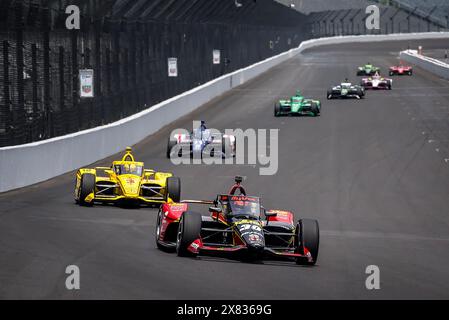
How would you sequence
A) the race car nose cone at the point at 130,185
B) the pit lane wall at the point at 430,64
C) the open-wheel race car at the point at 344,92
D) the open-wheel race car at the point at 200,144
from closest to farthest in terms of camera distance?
1. the race car nose cone at the point at 130,185
2. the open-wheel race car at the point at 200,144
3. the open-wheel race car at the point at 344,92
4. the pit lane wall at the point at 430,64

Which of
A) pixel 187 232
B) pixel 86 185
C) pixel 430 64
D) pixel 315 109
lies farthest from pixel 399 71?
pixel 187 232

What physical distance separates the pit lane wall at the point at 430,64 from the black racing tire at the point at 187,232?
61629 mm

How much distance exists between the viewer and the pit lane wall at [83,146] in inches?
981

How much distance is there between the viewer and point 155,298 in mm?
12305

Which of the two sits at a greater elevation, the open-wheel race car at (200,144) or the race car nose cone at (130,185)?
the race car nose cone at (130,185)

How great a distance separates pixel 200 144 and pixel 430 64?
56.0 m

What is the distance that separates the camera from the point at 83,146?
30.4 meters

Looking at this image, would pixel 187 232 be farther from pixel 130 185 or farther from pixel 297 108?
pixel 297 108

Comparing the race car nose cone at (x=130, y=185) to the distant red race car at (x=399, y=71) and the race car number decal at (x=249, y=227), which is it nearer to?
the race car number decal at (x=249, y=227)

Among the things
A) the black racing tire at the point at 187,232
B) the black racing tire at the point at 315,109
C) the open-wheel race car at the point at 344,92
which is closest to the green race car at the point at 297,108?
the black racing tire at the point at 315,109

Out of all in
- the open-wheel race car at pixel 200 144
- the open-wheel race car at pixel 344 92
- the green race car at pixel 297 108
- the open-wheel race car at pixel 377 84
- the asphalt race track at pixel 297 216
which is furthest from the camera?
the open-wheel race car at pixel 377 84

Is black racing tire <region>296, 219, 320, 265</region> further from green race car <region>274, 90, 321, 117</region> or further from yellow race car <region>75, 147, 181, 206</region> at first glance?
green race car <region>274, 90, 321, 117</region>

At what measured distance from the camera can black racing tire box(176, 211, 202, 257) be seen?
1571cm
